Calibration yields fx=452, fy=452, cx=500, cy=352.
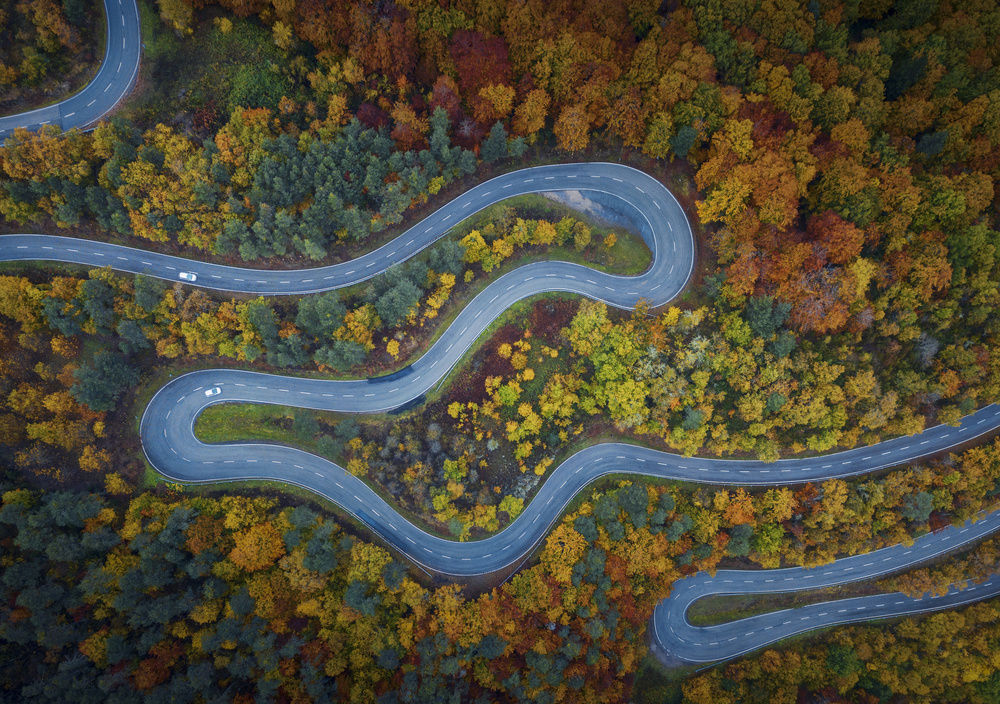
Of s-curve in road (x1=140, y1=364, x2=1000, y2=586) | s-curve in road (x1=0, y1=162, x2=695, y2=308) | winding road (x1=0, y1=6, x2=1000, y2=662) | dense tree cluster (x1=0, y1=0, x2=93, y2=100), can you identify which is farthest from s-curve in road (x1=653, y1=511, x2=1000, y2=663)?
dense tree cluster (x1=0, y1=0, x2=93, y2=100)

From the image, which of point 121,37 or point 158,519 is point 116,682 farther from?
point 121,37

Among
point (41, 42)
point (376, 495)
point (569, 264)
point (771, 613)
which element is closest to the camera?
point (41, 42)

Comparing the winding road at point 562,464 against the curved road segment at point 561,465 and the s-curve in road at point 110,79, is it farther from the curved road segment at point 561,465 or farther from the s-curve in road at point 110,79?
the s-curve in road at point 110,79

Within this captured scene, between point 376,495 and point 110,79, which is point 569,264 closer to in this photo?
point 376,495

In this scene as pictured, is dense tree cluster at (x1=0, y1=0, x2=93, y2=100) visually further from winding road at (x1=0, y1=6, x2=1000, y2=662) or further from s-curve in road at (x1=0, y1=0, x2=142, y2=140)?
winding road at (x1=0, y1=6, x2=1000, y2=662)

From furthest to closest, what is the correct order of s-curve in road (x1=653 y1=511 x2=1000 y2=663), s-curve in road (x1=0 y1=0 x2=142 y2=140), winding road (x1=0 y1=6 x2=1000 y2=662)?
s-curve in road (x1=653 y1=511 x2=1000 y2=663), winding road (x1=0 y1=6 x2=1000 y2=662), s-curve in road (x1=0 y1=0 x2=142 y2=140)

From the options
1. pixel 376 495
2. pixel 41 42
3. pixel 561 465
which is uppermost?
pixel 41 42

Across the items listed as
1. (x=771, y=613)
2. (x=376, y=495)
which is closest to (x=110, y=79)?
(x=376, y=495)
